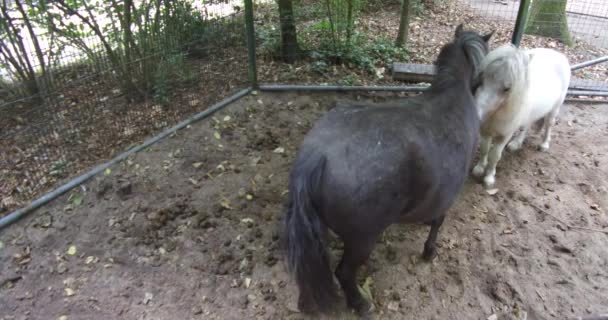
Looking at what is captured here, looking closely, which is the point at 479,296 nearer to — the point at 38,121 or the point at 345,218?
the point at 345,218

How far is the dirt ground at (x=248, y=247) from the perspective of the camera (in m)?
2.38

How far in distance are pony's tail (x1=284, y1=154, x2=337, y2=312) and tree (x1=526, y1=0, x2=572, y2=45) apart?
19.7ft

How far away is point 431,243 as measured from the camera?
2654mm

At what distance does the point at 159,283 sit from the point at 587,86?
16.9 feet

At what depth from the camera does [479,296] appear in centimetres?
245

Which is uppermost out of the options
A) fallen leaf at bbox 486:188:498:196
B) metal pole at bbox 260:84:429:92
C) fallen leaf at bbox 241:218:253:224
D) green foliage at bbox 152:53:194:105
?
green foliage at bbox 152:53:194:105

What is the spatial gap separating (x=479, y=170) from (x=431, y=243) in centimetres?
120

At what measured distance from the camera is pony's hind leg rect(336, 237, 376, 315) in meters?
2.01

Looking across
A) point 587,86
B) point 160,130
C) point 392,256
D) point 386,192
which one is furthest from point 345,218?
point 587,86

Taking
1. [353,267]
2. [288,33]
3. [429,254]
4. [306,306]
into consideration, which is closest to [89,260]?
[306,306]

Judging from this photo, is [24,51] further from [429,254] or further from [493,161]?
[493,161]

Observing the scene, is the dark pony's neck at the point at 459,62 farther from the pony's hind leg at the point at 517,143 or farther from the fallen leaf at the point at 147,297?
the fallen leaf at the point at 147,297

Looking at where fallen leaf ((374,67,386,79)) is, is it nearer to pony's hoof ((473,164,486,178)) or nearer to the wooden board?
the wooden board

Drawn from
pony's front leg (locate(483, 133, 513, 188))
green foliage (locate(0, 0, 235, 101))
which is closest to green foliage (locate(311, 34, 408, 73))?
green foliage (locate(0, 0, 235, 101))
